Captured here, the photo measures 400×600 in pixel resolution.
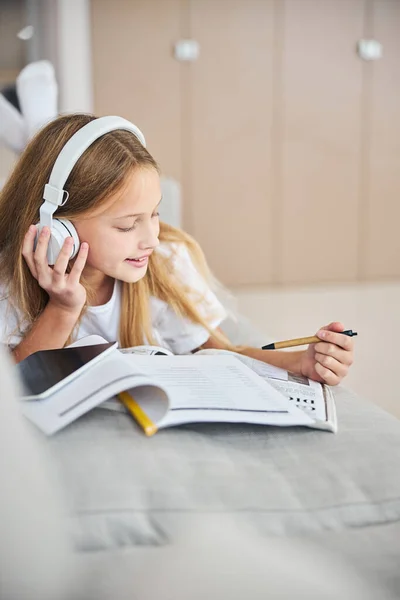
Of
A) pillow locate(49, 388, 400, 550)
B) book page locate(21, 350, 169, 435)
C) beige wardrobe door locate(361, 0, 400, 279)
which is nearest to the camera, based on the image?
pillow locate(49, 388, 400, 550)

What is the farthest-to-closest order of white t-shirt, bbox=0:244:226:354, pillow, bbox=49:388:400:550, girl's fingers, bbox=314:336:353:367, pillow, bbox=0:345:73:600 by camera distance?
white t-shirt, bbox=0:244:226:354 → girl's fingers, bbox=314:336:353:367 → pillow, bbox=49:388:400:550 → pillow, bbox=0:345:73:600

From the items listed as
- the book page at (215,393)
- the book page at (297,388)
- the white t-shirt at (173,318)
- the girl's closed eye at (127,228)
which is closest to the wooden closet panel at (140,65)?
the white t-shirt at (173,318)

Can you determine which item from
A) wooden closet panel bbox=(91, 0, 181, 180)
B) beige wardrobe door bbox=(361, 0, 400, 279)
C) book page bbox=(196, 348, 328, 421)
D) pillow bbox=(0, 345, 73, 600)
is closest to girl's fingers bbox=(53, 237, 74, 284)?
book page bbox=(196, 348, 328, 421)

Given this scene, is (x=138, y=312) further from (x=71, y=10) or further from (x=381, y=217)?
(x=381, y=217)

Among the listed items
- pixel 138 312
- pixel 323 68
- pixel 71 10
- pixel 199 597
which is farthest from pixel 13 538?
pixel 323 68

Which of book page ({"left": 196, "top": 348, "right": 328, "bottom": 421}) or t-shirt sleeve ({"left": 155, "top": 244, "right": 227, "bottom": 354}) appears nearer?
book page ({"left": 196, "top": 348, "right": 328, "bottom": 421})

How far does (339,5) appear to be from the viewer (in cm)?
351

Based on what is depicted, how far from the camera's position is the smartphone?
2.64 feet

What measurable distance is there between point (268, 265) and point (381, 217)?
63cm

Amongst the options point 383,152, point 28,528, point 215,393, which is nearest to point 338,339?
point 215,393

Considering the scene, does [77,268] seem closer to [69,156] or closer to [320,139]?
[69,156]

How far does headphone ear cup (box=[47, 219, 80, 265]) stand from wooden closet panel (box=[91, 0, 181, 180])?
7.84 feet

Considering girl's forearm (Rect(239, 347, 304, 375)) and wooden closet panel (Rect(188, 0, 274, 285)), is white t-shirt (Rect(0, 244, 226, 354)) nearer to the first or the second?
girl's forearm (Rect(239, 347, 304, 375))

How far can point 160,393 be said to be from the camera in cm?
82
